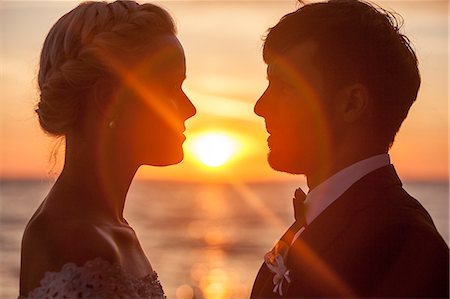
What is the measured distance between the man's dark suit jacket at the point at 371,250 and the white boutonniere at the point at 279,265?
0.08ft

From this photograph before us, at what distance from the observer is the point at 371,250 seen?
3.34m

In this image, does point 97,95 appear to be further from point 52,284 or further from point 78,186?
point 52,284

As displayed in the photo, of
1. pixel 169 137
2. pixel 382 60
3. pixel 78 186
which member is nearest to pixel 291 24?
pixel 382 60

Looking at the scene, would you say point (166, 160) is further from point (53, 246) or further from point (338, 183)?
point (338, 183)

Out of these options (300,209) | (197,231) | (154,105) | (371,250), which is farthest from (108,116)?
(197,231)

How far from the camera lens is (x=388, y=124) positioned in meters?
3.81

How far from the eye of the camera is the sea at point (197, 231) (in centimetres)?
1984

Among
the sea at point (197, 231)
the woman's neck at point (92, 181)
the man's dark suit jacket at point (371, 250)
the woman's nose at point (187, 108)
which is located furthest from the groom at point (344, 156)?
the sea at point (197, 231)

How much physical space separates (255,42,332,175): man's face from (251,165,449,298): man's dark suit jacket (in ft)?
1.20

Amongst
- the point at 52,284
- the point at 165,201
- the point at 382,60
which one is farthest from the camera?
the point at 165,201

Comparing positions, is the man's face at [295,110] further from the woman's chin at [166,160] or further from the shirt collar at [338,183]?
the woman's chin at [166,160]

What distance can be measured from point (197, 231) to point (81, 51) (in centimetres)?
3022

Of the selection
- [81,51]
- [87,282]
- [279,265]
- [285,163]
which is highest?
[81,51]

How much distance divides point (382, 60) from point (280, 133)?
0.57 metres
